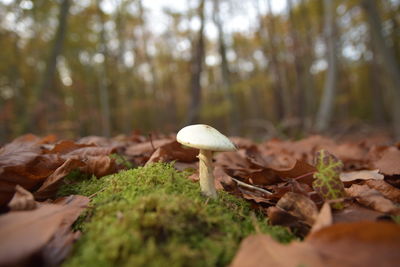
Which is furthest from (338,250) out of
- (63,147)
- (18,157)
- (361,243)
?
(63,147)

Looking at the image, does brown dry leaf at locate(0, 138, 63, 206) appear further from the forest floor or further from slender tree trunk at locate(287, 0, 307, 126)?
slender tree trunk at locate(287, 0, 307, 126)

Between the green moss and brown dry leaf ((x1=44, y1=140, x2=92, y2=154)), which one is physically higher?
brown dry leaf ((x1=44, y1=140, x2=92, y2=154))

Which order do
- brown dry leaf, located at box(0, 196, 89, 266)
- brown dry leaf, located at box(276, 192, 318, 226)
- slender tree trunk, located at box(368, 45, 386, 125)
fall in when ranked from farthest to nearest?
1. slender tree trunk, located at box(368, 45, 386, 125)
2. brown dry leaf, located at box(276, 192, 318, 226)
3. brown dry leaf, located at box(0, 196, 89, 266)

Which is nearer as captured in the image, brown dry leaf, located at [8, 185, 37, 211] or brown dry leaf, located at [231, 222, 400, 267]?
brown dry leaf, located at [231, 222, 400, 267]

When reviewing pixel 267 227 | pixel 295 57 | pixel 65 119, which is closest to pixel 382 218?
pixel 267 227

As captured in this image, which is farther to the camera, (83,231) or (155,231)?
(83,231)

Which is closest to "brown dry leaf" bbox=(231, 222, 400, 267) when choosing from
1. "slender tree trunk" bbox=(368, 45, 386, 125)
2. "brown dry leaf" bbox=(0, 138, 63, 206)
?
"brown dry leaf" bbox=(0, 138, 63, 206)

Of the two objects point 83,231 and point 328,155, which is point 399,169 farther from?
point 83,231

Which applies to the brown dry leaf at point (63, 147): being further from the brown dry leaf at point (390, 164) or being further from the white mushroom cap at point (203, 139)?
the brown dry leaf at point (390, 164)
